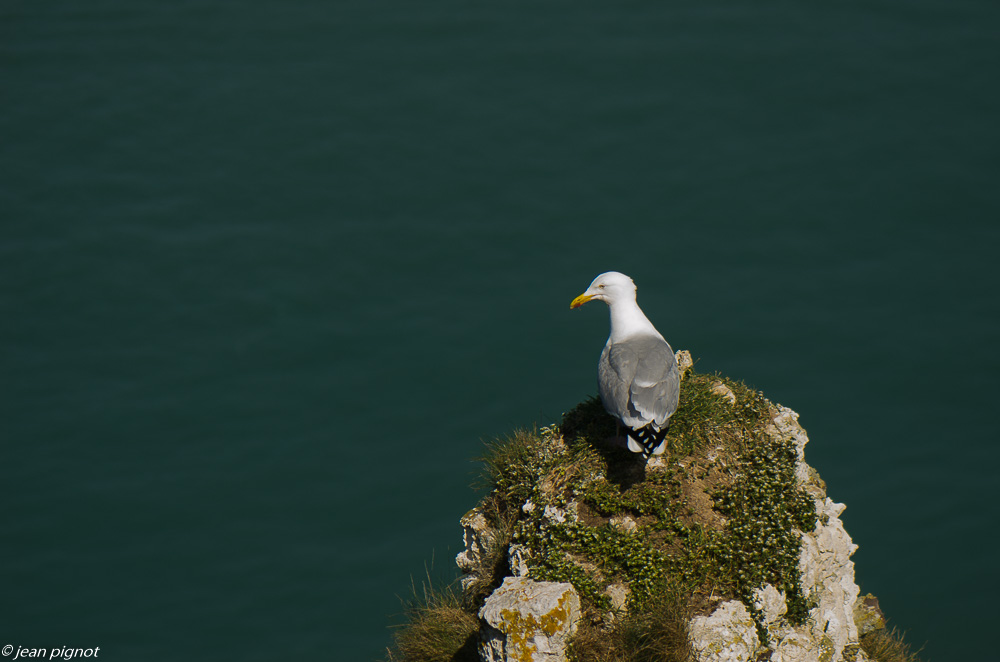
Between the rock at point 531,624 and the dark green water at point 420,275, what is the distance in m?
12.1

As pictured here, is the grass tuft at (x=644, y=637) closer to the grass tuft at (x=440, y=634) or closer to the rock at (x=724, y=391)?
the grass tuft at (x=440, y=634)

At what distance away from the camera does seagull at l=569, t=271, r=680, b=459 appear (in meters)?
9.04

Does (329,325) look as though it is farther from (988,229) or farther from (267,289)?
(988,229)

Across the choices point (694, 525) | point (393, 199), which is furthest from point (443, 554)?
point (694, 525)

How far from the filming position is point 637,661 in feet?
27.8

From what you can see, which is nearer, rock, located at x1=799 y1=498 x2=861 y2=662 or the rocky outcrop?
the rocky outcrop

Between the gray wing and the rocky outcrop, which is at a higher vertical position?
the gray wing

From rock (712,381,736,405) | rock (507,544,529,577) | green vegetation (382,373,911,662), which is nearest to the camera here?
green vegetation (382,373,911,662)

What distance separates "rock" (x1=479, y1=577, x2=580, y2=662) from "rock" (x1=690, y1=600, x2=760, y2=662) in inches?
41.6

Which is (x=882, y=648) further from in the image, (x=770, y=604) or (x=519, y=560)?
(x=519, y=560)

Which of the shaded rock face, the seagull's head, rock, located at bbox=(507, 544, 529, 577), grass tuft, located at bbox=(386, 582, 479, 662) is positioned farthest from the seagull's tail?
grass tuft, located at bbox=(386, 582, 479, 662)

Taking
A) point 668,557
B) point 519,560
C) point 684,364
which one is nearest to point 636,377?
point 668,557

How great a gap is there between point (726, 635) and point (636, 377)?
2388 mm

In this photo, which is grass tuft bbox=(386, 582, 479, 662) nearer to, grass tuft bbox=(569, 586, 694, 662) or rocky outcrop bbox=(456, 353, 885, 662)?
rocky outcrop bbox=(456, 353, 885, 662)
